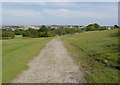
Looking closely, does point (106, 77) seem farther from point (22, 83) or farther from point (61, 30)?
point (61, 30)

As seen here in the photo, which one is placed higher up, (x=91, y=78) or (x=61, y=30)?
(x=61, y=30)

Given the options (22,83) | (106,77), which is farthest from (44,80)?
(106,77)

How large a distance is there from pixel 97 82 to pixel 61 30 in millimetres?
134012

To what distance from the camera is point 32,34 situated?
352ft

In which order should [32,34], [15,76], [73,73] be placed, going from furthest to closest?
1. [32,34]
2. [73,73]
3. [15,76]

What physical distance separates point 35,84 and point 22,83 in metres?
1.04

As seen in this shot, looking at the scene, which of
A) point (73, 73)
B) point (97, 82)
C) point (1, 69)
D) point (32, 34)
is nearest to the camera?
point (97, 82)

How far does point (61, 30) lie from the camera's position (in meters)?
142

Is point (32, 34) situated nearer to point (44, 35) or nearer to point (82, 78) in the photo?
point (44, 35)

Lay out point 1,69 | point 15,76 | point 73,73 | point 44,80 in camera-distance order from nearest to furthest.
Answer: point 44,80 < point 15,76 < point 73,73 < point 1,69

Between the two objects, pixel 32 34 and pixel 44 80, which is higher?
pixel 32 34

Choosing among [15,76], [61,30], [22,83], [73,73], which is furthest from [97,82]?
[61,30]

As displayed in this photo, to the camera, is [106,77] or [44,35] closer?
[106,77]

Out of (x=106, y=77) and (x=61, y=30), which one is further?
(x=61, y=30)
